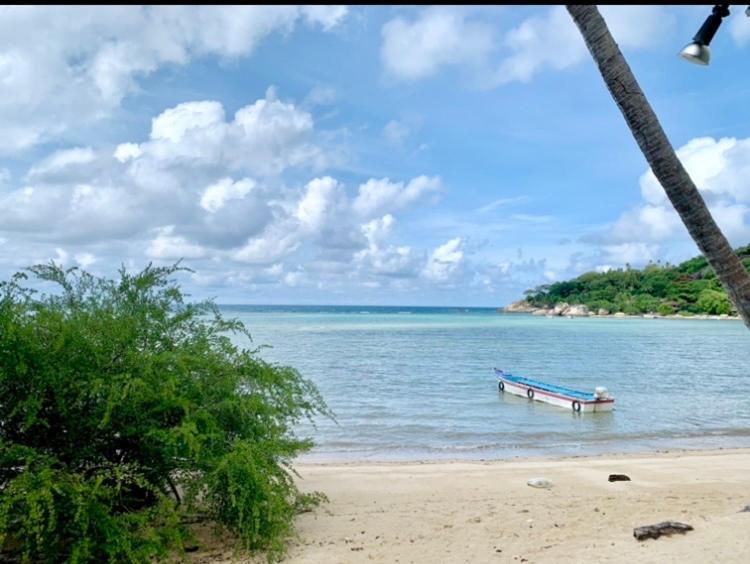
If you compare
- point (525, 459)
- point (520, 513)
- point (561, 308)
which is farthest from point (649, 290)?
point (520, 513)

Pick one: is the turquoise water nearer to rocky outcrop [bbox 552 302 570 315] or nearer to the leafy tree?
the leafy tree

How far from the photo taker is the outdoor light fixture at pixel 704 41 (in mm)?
5102

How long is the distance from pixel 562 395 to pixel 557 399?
12.9 inches

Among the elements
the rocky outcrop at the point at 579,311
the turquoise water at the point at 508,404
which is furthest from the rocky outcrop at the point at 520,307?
the turquoise water at the point at 508,404

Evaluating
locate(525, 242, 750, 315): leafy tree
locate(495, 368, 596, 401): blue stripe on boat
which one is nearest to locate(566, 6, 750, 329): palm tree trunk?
locate(495, 368, 596, 401): blue stripe on boat

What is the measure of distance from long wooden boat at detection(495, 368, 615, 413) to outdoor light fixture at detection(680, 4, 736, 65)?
17.4m

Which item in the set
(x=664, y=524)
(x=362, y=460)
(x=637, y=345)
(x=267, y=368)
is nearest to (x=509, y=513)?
(x=664, y=524)

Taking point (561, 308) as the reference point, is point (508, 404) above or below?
below

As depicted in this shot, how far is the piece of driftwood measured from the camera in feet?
21.5

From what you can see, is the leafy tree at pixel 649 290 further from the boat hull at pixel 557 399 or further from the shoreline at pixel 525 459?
the shoreline at pixel 525 459

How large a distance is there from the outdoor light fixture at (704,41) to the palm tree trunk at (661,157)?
32.9 inches

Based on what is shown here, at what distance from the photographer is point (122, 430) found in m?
6.54

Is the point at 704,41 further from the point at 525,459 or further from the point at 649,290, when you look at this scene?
the point at 649,290

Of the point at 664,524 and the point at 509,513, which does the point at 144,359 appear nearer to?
the point at 509,513
